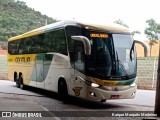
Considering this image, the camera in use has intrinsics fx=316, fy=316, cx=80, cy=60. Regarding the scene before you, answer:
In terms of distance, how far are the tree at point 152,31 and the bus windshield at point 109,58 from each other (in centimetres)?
1566

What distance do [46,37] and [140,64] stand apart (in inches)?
295

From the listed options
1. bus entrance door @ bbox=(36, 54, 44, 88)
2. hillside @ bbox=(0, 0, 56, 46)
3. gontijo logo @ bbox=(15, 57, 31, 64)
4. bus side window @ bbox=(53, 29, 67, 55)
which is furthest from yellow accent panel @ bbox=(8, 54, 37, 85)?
hillside @ bbox=(0, 0, 56, 46)

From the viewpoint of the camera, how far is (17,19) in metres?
29.6

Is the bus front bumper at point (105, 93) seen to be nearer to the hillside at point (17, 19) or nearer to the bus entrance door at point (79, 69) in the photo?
the bus entrance door at point (79, 69)

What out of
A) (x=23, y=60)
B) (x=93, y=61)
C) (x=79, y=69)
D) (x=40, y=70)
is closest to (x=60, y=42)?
(x=79, y=69)

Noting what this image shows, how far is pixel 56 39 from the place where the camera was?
13461 millimetres

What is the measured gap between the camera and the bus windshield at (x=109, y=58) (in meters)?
11.0

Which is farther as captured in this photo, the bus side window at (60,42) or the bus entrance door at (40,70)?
the bus entrance door at (40,70)

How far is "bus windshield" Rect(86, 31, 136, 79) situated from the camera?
11.0 meters

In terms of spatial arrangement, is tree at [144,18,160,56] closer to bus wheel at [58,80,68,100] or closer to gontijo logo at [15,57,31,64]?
gontijo logo at [15,57,31,64]

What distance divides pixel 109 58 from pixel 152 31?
17.0m

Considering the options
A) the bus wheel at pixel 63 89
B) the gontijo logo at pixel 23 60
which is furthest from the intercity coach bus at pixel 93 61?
the gontijo logo at pixel 23 60

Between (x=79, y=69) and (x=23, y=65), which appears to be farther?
(x=23, y=65)

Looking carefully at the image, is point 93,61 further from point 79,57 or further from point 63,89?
point 63,89
